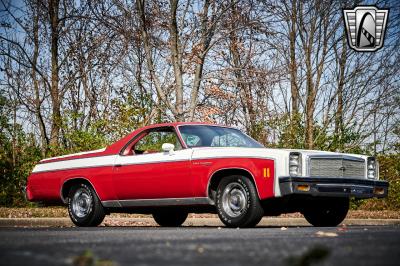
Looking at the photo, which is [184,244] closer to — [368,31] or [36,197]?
[36,197]

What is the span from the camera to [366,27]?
18.1 m

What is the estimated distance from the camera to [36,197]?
454 inches

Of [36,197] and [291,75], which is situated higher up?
[291,75]

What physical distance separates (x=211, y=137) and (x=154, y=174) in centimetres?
101

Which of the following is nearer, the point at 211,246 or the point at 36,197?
the point at 211,246

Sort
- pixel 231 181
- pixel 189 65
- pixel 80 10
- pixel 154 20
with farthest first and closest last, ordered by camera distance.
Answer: pixel 80 10
pixel 189 65
pixel 154 20
pixel 231 181

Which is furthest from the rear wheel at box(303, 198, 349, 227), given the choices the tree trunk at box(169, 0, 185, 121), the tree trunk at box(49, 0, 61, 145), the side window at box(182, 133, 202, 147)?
the tree trunk at box(49, 0, 61, 145)

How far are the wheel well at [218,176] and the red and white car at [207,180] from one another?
14mm

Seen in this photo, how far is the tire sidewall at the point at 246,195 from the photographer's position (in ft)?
29.0

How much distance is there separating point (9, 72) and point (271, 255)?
22508 mm

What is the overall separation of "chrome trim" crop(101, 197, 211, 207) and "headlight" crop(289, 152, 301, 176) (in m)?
1.27

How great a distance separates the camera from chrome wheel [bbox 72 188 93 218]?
10.8 meters

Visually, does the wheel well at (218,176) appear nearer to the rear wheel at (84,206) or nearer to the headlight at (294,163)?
the headlight at (294,163)

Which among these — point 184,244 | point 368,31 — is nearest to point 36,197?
point 184,244
